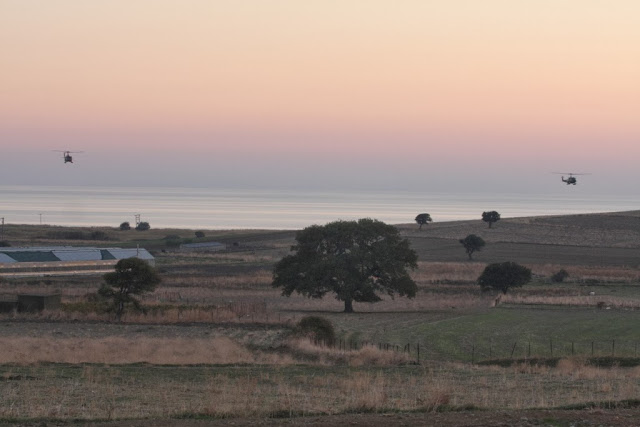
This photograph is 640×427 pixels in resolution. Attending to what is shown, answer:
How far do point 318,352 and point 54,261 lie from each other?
56387 millimetres

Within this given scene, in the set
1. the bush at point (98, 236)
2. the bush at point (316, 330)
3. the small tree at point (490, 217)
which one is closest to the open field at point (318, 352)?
the bush at point (316, 330)

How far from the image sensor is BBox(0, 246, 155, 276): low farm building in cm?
8112

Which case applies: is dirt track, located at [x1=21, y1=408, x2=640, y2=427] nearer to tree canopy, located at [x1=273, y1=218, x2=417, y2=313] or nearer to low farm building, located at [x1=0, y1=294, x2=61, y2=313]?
low farm building, located at [x1=0, y1=294, x2=61, y2=313]

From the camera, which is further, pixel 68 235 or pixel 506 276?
pixel 68 235

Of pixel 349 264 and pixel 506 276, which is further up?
pixel 349 264

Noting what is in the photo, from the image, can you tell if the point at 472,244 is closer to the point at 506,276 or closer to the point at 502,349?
the point at 506,276

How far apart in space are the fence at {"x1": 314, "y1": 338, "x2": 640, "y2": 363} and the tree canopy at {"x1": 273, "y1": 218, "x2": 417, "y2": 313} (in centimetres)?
1628

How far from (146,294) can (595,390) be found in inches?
1585

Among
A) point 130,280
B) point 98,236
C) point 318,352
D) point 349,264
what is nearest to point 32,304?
point 130,280

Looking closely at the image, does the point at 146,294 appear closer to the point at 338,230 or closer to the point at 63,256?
the point at 338,230

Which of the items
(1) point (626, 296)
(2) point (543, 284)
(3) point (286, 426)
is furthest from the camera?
(2) point (543, 284)

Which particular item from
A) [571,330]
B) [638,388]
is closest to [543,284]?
[571,330]

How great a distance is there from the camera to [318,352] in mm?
32531

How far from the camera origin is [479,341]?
39.3 metres
